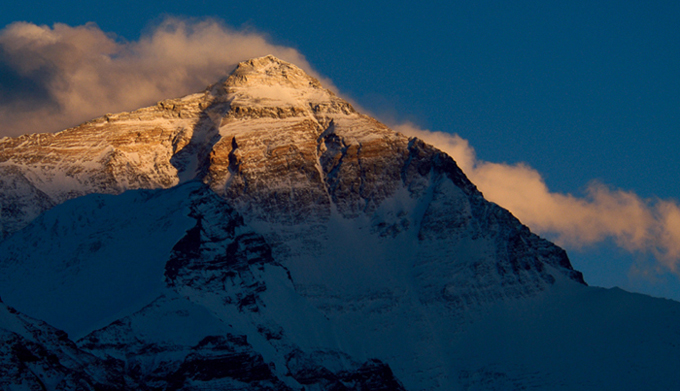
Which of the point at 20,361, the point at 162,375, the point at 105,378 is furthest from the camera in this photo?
the point at 162,375

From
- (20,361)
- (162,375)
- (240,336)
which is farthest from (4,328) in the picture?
(240,336)

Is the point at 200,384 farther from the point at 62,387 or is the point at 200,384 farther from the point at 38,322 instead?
the point at 62,387

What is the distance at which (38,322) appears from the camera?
14812 centimetres

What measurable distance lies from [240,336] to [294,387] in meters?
11.6

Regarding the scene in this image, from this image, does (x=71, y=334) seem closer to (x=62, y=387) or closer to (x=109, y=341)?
(x=109, y=341)

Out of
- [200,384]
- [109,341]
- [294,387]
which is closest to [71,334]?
[109,341]

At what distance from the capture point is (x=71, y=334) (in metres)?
190

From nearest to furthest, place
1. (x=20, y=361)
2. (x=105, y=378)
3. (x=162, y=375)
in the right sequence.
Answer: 1. (x=20, y=361)
2. (x=105, y=378)
3. (x=162, y=375)

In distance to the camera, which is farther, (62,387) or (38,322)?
(38,322)

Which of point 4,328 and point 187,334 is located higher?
point 187,334

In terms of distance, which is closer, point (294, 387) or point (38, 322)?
point (38, 322)

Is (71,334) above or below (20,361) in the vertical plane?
above

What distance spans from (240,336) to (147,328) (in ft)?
47.7

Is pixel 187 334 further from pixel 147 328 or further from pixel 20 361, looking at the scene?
pixel 20 361
